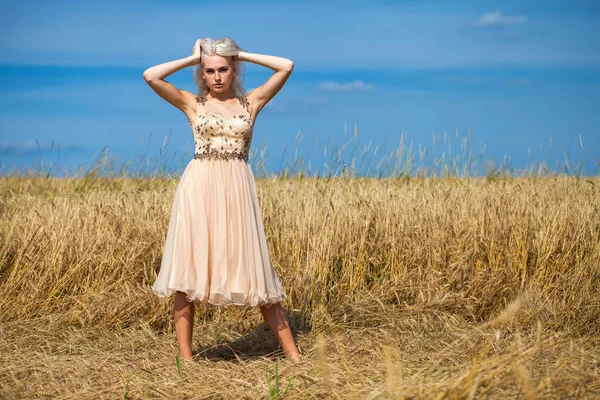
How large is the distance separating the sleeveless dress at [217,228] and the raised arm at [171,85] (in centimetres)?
14

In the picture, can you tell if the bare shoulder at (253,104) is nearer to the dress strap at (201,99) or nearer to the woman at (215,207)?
the woman at (215,207)

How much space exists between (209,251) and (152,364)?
84cm

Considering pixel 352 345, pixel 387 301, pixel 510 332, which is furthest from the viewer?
pixel 387 301

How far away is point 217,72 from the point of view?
4250 mm

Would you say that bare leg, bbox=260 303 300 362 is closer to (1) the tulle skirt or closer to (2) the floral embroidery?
(1) the tulle skirt

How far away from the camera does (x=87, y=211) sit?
665cm

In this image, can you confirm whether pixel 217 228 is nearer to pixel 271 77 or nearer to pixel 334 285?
pixel 271 77

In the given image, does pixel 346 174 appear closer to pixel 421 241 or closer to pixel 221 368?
pixel 421 241

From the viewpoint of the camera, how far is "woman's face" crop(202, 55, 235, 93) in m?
4.24

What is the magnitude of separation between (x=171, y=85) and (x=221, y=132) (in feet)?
1.40

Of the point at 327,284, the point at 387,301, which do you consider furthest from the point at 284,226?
the point at 387,301

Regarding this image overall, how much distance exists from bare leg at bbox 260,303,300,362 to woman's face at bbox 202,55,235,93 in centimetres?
135

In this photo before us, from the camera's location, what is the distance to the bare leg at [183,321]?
4.31 m

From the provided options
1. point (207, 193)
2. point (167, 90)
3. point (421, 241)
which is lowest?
point (421, 241)
